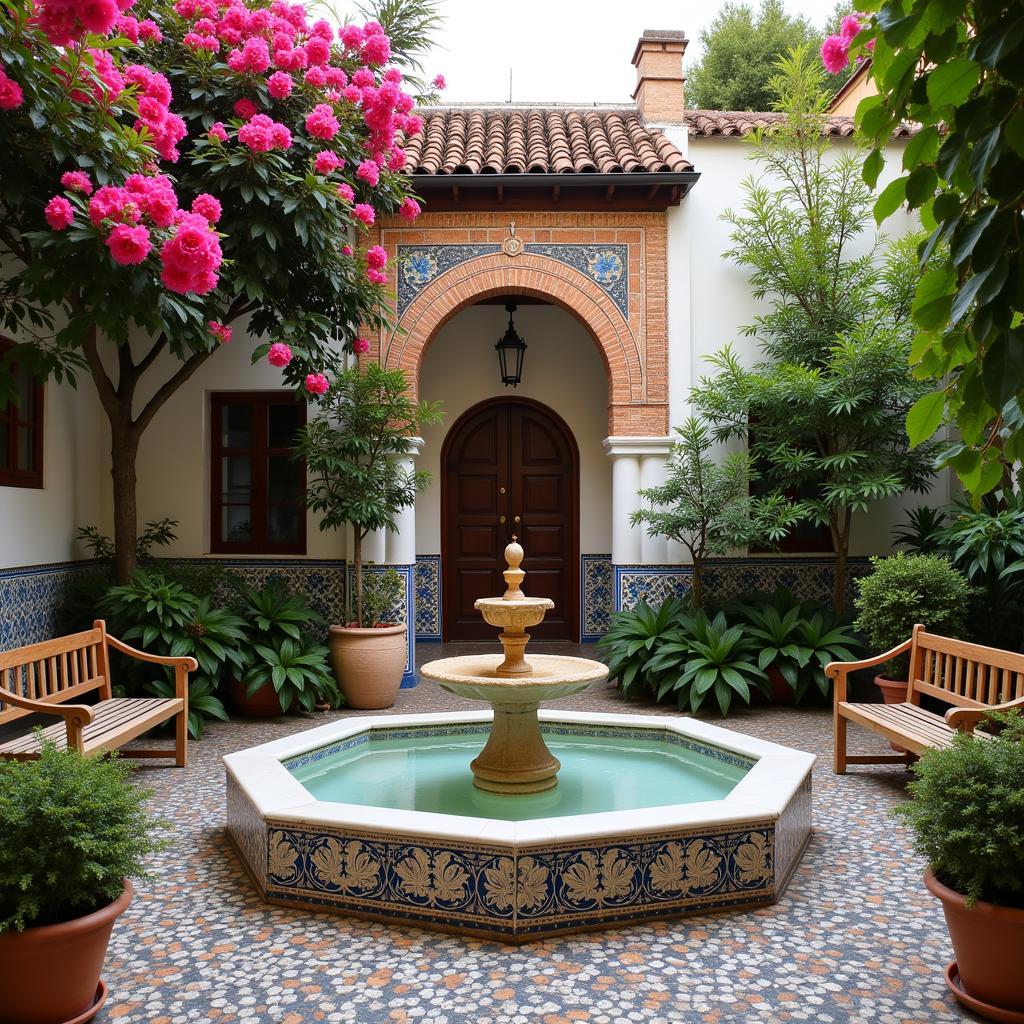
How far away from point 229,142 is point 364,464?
2901 mm

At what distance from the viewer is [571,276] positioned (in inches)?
340

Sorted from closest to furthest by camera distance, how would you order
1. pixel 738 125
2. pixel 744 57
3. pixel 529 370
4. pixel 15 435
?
pixel 15 435
pixel 738 125
pixel 529 370
pixel 744 57

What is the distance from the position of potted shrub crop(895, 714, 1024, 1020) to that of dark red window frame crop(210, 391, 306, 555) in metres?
6.76

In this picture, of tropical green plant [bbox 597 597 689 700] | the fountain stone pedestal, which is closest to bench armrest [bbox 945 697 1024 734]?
the fountain stone pedestal

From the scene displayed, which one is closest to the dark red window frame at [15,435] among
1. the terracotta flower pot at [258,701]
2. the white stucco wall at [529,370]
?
the terracotta flower pot at [258,701]

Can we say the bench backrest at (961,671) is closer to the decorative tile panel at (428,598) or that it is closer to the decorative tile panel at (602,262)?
the decorative tile panel at (602,262)

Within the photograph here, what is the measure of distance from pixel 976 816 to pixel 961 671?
2.61m

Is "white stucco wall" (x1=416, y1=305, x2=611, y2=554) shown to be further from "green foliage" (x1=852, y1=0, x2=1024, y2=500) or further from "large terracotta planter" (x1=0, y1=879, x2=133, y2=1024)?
"green foliage" (x1=852, y1=0, x2=1024, y2=500)

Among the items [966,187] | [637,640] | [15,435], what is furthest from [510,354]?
[966,187]

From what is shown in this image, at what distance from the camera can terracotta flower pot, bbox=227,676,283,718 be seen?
729 cm

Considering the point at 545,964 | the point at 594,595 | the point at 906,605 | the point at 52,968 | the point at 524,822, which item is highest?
the point at 906,605

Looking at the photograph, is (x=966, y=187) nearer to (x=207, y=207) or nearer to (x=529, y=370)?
(x=207, y=207)

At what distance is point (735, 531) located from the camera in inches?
296

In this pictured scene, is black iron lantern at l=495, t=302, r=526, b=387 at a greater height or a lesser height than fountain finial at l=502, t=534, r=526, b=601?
greater
